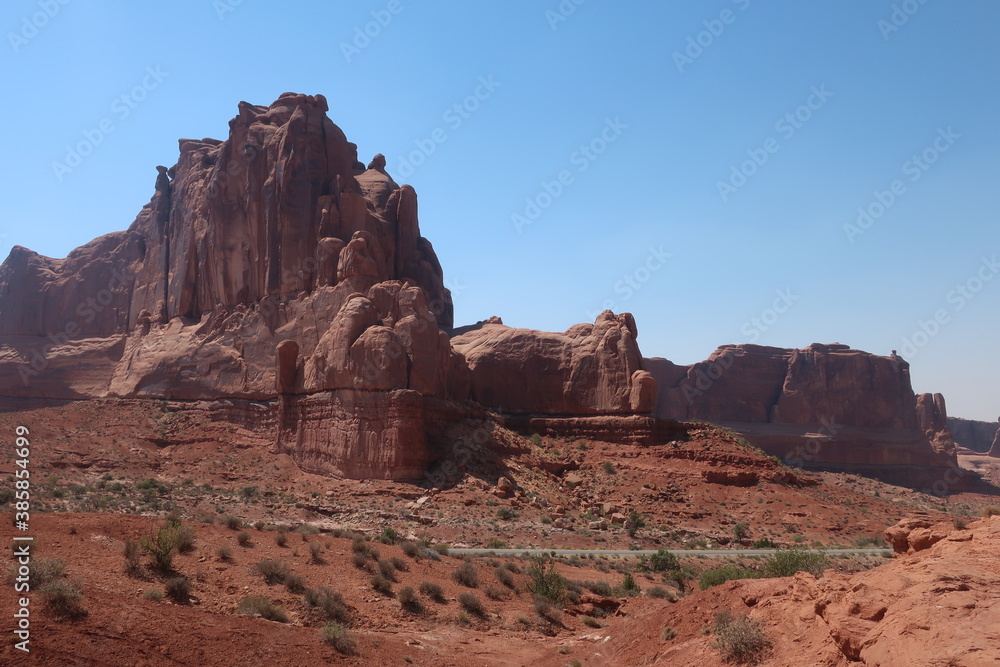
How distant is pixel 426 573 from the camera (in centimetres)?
2066

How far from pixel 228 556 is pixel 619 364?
36.3m

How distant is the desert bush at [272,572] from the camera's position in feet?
56.2

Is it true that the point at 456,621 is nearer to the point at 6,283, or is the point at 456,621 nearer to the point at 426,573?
the point at 426,573

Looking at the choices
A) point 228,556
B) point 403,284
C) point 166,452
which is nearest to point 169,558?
point 228,556

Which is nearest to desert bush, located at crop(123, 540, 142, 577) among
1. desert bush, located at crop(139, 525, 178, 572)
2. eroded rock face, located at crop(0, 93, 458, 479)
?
desert bush, located at crop(139, 525, 178, 572)

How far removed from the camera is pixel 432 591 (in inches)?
742

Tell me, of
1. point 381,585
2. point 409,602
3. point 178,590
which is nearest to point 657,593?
point 409,602

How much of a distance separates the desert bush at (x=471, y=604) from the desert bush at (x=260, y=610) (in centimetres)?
460

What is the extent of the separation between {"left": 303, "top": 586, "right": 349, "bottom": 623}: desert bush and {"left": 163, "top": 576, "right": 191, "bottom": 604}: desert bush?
2.36m

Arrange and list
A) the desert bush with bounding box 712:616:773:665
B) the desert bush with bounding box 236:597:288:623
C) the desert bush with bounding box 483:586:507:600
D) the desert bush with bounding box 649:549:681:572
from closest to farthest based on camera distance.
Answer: the desert bush with bounding box 712:616:773:665
the desert bush with bounding box 236:597:288:623
the desert bush with bounding box 483:586:507:600
the desert bush with bounding box 649:549:681:572

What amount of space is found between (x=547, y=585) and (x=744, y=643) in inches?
390

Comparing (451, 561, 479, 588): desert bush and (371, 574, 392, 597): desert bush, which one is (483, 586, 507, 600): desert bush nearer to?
(451, 561, 479, 588): desert bush

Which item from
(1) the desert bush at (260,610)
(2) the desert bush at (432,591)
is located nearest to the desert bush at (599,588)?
(2) the desert bush at (432,591)

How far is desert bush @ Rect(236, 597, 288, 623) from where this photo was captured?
1523cm
